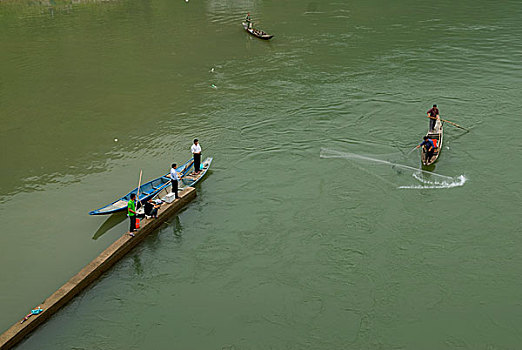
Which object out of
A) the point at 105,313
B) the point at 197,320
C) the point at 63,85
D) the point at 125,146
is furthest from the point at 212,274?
the point at 63,85

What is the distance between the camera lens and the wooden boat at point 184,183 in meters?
18.4

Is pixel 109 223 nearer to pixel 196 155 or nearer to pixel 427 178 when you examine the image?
pixel 196 155

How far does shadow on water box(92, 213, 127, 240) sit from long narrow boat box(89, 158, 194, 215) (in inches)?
18.3

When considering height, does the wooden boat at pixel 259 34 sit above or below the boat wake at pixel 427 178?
above

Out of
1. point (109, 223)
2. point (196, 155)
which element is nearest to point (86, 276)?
point (109, 223)

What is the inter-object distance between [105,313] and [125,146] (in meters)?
11.1

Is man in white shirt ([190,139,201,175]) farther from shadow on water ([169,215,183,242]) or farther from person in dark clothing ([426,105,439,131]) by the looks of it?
person in dark clothing ([426,105,439,131])

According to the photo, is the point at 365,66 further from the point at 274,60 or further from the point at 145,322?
the point at 145,322

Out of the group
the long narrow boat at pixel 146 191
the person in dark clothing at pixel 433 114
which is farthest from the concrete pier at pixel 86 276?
the person in dark clothing at pixel 433 114

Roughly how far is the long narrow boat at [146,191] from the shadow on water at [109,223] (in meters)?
0.47

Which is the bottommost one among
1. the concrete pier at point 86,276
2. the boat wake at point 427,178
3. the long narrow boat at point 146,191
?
the concrete pier at point 86,276

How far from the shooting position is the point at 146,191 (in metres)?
18.9

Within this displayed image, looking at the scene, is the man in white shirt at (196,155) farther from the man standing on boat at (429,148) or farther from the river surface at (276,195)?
the man standing on boat at (429,148)

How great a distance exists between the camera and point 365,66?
3444 cm
